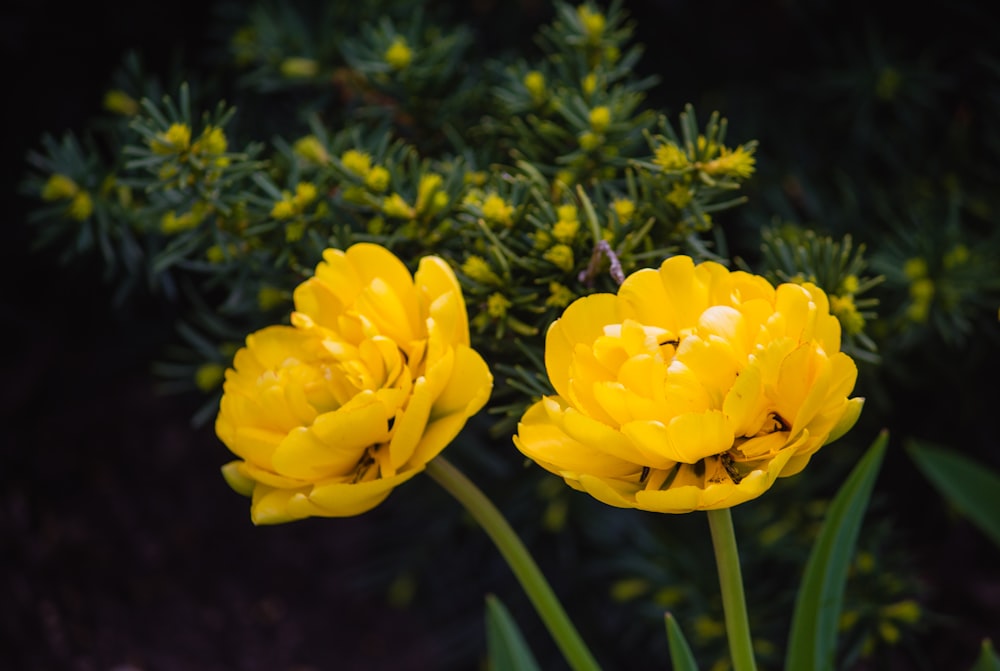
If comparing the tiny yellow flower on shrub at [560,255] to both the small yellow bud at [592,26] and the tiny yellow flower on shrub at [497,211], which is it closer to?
the tiny yellow flower on shrub at [497,211]

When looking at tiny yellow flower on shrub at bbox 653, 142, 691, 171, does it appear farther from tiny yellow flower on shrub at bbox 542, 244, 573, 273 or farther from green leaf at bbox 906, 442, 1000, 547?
green leaf at bbox 906, 442, 1000, 547

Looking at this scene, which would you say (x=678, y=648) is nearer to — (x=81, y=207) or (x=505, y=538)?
(x=505, y=538)

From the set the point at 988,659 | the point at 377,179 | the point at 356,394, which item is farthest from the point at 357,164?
the point at 988,659

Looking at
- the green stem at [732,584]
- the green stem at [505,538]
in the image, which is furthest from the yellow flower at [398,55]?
the green stem at [732,584]

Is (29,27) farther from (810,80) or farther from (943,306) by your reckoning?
(943,306)

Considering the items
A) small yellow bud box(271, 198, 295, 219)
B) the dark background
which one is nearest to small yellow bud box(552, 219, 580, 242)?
small yellow bud box(271, 198, 295, 219)

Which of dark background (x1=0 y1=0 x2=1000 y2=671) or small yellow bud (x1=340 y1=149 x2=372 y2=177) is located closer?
small yellow bud (x1=340 y1=149 x2=372 y2=177)
